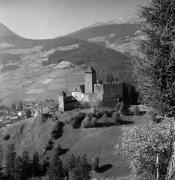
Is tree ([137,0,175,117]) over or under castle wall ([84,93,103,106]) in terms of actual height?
over

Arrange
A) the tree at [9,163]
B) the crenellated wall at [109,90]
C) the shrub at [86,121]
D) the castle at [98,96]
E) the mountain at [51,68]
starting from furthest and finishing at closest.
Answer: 1. the mountain at [51,68]
2. the crenellated wall at [109,90]
3. the castle at [98,96]
4. the shrub at [86,121]
5. the tree at [9,163]

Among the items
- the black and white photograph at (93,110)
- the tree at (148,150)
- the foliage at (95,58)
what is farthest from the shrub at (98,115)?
the foliage at (95,58)

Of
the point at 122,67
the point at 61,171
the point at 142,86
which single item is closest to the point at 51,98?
the point at 122,67

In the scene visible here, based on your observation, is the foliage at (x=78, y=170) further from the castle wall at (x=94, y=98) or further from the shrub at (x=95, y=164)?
the castle wall at (x=94, y=98)

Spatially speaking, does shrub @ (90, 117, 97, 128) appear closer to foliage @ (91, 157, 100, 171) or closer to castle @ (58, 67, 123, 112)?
castle @ (58, 67, 123, 112)

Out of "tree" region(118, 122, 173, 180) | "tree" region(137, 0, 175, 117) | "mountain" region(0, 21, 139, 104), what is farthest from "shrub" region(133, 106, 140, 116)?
"tree" region(137, 0, 175, 117)

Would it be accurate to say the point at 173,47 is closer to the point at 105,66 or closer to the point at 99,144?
the point at 99,144
